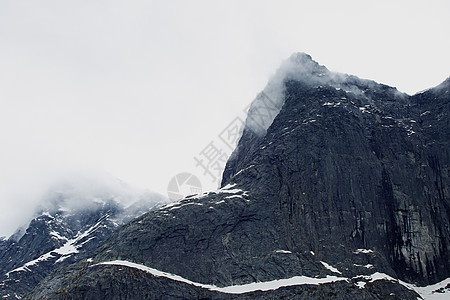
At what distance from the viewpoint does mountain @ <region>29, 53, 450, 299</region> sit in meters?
86.4

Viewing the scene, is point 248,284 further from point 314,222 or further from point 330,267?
point 314,222

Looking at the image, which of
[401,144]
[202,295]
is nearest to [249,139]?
[401,144]

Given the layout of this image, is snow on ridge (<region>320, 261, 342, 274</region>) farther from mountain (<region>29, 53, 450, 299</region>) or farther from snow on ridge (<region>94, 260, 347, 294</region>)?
snow on ridge (<region>94, 260, 347, 294</region>)

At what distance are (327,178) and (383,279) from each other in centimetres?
2830

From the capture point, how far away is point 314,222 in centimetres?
10269

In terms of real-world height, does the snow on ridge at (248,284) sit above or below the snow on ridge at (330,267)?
below

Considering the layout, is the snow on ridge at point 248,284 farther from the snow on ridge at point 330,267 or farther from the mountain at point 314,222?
the snow on ridge at point 330,267

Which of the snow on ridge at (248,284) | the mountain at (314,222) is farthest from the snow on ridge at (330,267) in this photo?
the snow on ridge at (248,284)

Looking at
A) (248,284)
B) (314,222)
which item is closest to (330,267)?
(314,222)

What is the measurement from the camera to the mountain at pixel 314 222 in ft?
283

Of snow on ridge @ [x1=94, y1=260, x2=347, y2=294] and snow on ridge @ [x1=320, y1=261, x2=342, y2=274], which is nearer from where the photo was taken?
snow on ridge @ [x1=94, y1=260, x2=347, y2=294]

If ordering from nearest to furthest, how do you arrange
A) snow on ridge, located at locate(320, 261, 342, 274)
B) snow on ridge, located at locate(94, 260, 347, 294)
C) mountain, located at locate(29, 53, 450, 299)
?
1. snow on ridge, located at locate(94, 260, 347, 294)
2. mountain, located at locate(29, 53, 450, 299)
3. snow on ridge, located at locate(320, 261, 342, 274)

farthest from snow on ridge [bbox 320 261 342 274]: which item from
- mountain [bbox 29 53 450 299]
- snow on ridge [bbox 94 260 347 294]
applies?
snow on ridge [bbox 94 260 347 294]

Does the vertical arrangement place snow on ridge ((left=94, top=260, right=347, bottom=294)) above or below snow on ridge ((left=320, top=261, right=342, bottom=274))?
below
